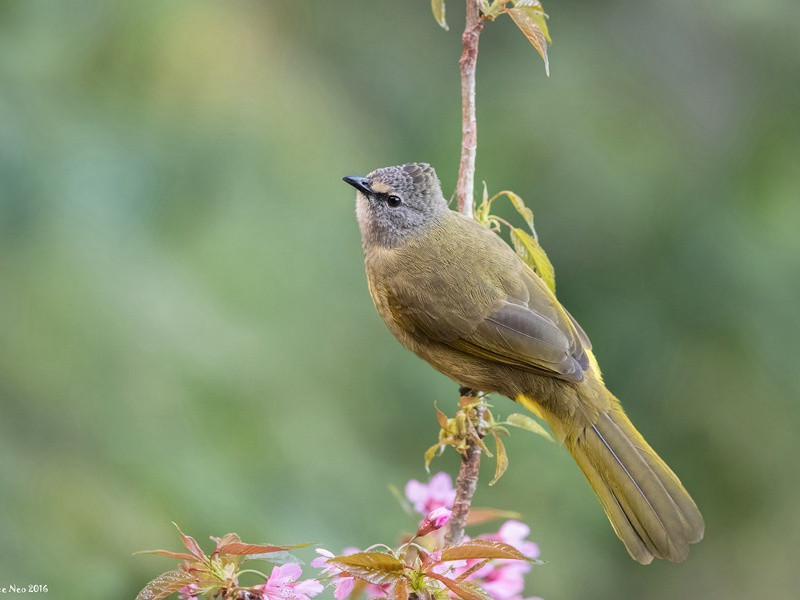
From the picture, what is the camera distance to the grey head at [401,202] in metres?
2.94

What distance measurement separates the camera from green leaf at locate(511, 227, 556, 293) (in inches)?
93.5

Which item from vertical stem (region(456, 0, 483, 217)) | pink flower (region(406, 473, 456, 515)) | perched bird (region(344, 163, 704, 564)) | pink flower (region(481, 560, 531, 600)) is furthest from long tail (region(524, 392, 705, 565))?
vertical stem (region(456, 0, 483, 217))

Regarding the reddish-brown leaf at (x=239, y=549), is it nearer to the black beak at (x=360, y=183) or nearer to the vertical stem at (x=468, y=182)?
the vertical stem at (x=468, y=182)

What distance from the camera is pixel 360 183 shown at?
2885 millimetres

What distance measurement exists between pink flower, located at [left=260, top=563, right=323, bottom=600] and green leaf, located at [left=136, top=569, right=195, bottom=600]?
0.13 m

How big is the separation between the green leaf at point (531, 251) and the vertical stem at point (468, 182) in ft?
0.50

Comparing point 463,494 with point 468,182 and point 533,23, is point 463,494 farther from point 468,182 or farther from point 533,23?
point 533,23

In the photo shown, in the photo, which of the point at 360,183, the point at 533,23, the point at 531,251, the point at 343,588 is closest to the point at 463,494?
the point at 343,588

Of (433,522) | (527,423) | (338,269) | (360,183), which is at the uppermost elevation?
(338,269)

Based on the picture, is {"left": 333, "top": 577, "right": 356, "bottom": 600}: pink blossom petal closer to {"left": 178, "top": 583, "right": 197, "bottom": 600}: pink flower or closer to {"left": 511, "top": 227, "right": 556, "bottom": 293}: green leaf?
{"left": 178, "top": 583, "right": 197, "bottom": 600}: pink flower

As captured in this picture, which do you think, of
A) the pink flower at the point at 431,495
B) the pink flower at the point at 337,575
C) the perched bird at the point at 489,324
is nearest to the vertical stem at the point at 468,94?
the perched bird at the point at 489,324

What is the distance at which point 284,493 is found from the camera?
12.0 ft

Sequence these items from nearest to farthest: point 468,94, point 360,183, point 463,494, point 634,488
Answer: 1. point 463,494
2. point 468,94
3. point 634,488
4. point 360,183

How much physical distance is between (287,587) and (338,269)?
291 centimetres
